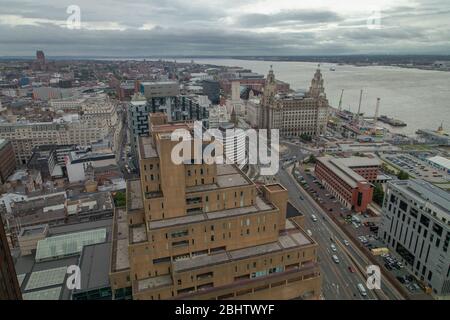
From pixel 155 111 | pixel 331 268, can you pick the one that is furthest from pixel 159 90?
pixel 331 268

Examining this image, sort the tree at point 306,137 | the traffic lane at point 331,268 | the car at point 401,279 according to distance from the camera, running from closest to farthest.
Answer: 1. the traffic lane at point 331,268
2. the car at point 401,279
3. the tree at point 306,137

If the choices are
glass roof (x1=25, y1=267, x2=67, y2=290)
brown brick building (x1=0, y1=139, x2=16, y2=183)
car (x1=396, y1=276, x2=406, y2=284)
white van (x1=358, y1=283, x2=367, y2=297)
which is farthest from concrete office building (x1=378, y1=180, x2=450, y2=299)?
brown brick building (x1=0, y1=139, x2=16, y2=183)

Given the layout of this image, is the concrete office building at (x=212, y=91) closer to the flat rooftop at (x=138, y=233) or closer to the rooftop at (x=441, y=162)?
the rooftop at (x=441, y=162)

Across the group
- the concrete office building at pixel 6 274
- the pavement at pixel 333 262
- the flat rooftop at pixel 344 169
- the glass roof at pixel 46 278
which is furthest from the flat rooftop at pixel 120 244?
the flat rooftop at pixel 344 169

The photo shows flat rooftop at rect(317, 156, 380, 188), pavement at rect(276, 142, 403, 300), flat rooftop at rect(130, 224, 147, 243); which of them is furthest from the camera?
flat rooftop at rect(317, 156, 380, 188)

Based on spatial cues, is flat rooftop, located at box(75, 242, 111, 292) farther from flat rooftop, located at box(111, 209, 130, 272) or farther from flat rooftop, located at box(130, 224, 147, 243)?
flat rooftop, located at box(130, 224, 147, 243)

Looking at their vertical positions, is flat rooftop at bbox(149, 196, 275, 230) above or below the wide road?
above
